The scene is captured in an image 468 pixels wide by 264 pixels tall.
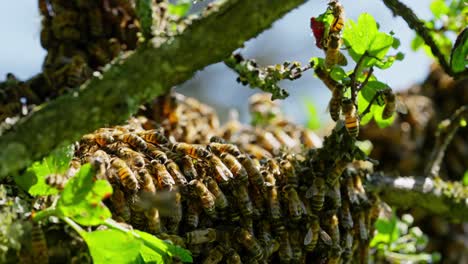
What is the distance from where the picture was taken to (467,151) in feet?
15.9

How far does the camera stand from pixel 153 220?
1.90 metres

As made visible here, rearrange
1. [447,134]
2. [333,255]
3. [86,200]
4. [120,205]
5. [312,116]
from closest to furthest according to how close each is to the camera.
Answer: [86,200] → [120,205] → [333,255] → [447,134] → [312,116]

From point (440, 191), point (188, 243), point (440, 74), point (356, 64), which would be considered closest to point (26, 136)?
point (188, 243)

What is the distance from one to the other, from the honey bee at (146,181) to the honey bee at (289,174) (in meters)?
0.48

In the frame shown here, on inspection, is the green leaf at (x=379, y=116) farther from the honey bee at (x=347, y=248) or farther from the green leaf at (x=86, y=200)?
the green leaf at (x=86, y=200)

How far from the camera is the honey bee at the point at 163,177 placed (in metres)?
2.00

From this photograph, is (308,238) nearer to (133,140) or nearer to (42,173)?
(133,140)

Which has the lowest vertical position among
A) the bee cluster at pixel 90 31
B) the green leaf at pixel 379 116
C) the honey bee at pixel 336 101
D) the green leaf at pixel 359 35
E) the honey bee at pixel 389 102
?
the honey bee at pixel 336 101

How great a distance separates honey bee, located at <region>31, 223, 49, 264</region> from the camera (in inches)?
64.4

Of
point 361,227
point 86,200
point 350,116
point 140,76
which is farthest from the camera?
point 361,227

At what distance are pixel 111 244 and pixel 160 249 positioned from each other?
162 millimetres

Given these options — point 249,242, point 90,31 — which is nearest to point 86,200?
point 249,242

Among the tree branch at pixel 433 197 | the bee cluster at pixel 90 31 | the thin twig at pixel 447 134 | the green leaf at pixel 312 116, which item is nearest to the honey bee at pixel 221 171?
the tree branch at pixel 433 197

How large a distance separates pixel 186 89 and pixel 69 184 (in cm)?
692
